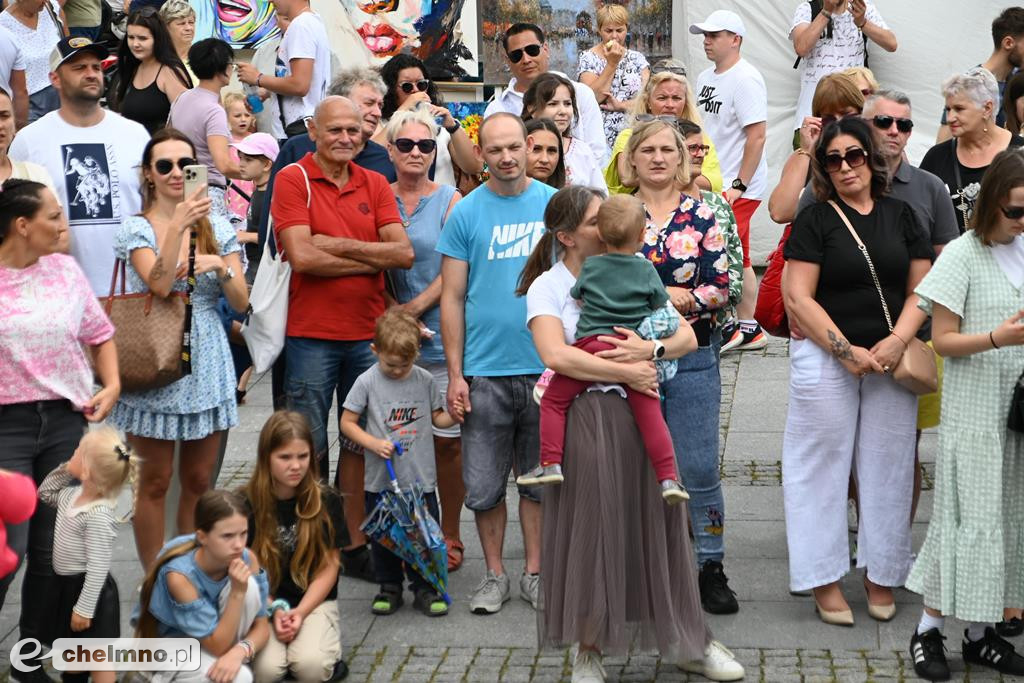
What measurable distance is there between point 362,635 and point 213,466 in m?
1.09

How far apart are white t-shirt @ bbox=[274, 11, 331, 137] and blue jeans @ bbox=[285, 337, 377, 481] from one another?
3.64 m

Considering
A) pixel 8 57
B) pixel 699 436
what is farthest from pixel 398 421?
pixel 8 57

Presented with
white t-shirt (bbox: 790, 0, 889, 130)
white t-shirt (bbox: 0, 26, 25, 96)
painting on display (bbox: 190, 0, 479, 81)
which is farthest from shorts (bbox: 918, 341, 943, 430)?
painting on display (bbox: 190, 0, 479, 81)

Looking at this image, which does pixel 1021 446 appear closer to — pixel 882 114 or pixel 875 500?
pixel 875 500

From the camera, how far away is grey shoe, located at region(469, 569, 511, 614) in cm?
655

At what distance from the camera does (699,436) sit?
6484mm

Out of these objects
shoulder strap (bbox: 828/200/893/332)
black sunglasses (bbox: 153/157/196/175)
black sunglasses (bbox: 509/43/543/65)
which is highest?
black sunglasses (bbox: 509/43/543/65)

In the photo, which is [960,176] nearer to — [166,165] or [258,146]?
[166,165]

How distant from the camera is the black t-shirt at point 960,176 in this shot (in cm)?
735

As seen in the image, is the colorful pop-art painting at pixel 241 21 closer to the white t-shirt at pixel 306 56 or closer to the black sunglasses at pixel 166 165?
the white t-shirt at pixel 306 56

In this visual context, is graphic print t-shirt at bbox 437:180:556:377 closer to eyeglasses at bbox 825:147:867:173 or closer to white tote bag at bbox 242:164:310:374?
white tote bag at bbox 242:164:310:374

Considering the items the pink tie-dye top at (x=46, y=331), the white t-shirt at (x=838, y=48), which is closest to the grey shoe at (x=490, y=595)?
the pink tie-dye top at (x=46, y=331)

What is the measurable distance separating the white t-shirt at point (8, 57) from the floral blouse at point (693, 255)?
553 cm

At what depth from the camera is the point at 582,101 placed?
8.94 metres
